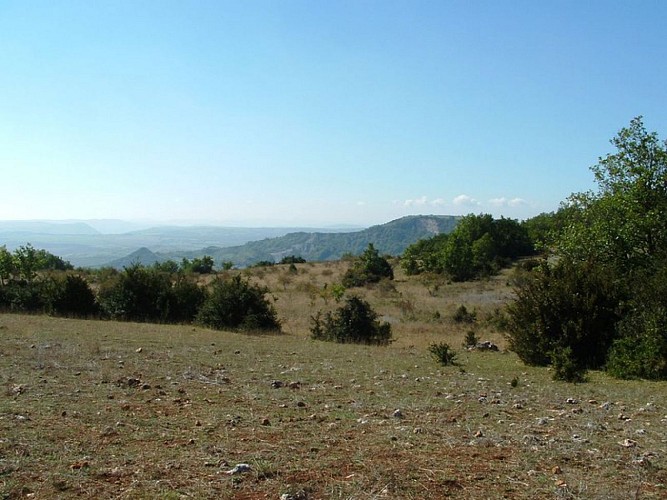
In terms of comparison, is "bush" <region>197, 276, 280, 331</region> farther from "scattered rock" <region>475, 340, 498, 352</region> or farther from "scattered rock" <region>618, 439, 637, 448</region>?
"scattered rock" <region>618, 439, 637, 448</region>

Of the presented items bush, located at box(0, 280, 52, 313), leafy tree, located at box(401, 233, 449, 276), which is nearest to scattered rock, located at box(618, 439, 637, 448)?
bush, located at box(0, 280, 52, 313)

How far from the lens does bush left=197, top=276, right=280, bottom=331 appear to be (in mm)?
25125

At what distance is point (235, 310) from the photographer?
998 inches

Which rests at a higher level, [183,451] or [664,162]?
[664,162]

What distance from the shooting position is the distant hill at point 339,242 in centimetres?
15538

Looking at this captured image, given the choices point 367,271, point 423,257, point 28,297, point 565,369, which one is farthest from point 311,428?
point 423,257

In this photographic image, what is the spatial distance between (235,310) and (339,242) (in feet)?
475

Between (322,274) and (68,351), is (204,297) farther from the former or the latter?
(322,274)

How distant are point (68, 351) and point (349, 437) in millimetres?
10091

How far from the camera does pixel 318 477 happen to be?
5.21 m

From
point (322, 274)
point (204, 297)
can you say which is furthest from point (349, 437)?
point (322, 274)

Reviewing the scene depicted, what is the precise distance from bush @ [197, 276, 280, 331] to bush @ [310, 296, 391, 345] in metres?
3.03

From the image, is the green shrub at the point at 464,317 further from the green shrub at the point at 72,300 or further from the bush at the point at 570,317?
the green shrub at the point at 72,300

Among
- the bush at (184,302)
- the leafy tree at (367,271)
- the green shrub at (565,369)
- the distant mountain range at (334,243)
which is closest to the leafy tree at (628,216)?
the green shrub at (565,369)
